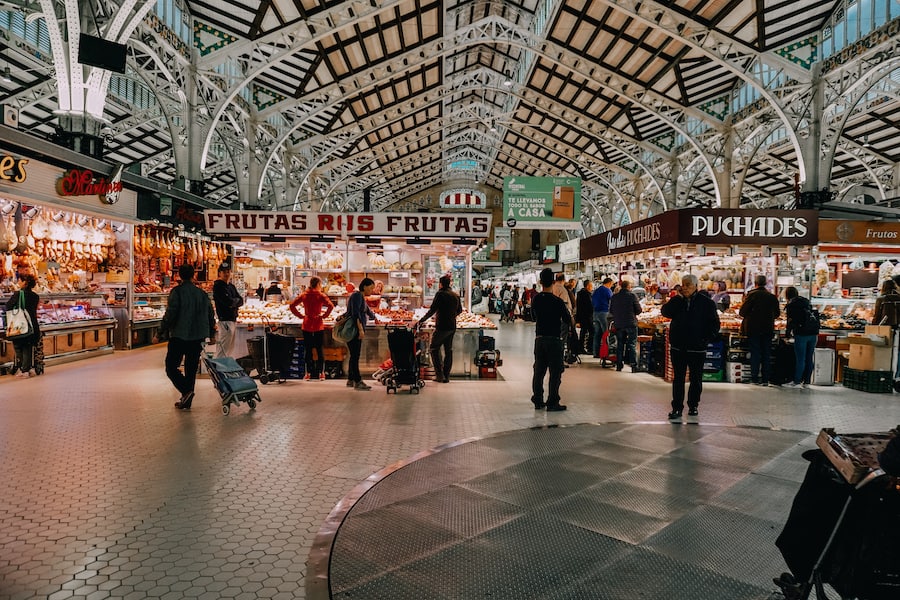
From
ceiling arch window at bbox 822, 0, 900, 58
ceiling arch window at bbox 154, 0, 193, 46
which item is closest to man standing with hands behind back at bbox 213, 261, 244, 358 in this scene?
ceiling arch window at bbox 154, 0, 193, 46

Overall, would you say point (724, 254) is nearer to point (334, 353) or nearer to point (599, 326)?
point (599, 326)

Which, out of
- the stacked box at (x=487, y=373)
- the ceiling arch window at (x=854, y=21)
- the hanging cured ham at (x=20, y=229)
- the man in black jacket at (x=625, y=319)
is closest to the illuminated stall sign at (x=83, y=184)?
the hanging cured ham at (x=20, y=229)

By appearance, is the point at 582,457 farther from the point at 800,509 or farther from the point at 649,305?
the point at 649,305

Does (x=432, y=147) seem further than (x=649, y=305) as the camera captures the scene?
Yes

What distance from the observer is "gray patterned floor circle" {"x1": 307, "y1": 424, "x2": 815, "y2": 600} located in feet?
8.76

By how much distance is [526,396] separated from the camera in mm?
7430

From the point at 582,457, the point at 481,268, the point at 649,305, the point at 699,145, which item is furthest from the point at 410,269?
the point at 481,268

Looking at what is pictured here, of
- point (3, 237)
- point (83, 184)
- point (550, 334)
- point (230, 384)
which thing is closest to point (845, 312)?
point (550, 334)

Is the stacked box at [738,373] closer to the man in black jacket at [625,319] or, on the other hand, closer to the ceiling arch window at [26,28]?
the man in black jacket at [625,319]

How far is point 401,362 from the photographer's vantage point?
7465mm

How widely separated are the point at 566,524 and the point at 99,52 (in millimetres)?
9776

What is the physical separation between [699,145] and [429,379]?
14458 mm

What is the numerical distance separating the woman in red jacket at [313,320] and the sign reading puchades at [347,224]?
1.86 meters

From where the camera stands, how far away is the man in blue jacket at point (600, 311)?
11.3 m
